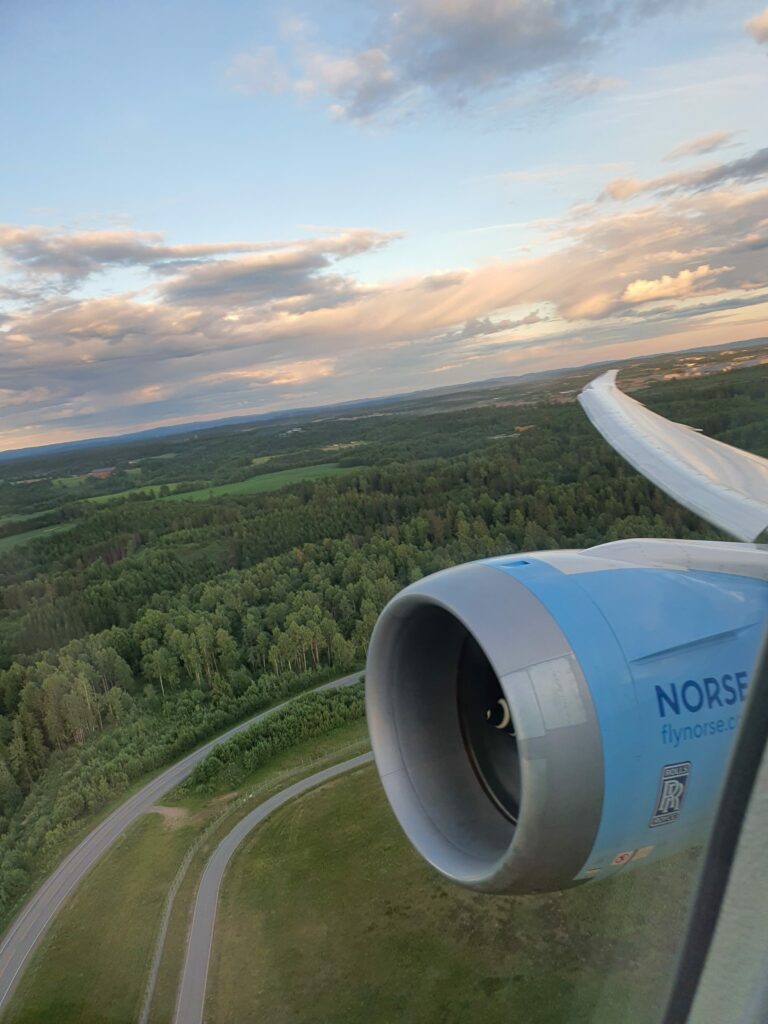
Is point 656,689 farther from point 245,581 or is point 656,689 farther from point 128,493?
point 128,493

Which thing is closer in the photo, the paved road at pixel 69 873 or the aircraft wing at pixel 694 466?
the aircraft wing at pixel 694 466

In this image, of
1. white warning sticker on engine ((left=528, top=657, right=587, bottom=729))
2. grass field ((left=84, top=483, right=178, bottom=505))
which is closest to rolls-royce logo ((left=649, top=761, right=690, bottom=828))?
white warning sticker on engine ((left=528, top=657, right=587, bottom=729))

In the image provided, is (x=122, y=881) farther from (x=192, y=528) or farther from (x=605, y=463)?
(x=192, y=528)

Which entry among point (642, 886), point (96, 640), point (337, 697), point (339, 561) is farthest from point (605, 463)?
point (96, 640)

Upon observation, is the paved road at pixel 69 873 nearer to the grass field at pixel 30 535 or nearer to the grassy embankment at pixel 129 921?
the grassy embankment at pixel 129 921

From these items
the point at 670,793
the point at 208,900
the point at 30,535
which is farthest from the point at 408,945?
the point at 30,535

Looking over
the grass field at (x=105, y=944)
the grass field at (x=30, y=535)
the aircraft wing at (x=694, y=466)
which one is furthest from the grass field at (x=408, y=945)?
the grass field at (x=30, y=535)

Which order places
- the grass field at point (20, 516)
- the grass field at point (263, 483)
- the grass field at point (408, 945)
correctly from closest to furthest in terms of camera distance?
1. the grass field at point (408, 945)
2. the grass field at point (20, 516)
3. the grass field at point (263, 483)
